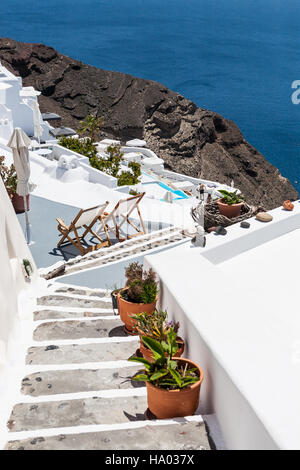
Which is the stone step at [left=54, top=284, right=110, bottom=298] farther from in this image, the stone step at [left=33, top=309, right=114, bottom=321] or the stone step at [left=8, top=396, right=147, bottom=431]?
the stone step at [left=8, top=396, right=147, bottom=431]

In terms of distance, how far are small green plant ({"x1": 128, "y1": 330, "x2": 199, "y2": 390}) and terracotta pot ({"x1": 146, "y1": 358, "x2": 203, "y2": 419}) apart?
0.04 metres

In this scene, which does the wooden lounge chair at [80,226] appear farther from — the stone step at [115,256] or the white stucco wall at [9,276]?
the white stucco wall at [9,276]

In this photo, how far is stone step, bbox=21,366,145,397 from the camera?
385 centimetres

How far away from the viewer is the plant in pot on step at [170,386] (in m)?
3.31

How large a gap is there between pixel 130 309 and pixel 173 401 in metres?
1.64

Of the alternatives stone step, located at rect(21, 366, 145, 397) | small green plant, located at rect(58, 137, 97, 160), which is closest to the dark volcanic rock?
small green plant, located at rect(58, 137, 97, 160)

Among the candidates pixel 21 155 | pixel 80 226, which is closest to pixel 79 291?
pixel 80 226

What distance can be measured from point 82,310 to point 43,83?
60.1m

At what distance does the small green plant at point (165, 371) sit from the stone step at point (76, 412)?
0.34 m

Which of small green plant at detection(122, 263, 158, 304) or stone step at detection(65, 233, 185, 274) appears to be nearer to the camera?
small green plant at detection(122, 263, 158, 304)

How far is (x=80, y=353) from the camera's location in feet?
14.6
